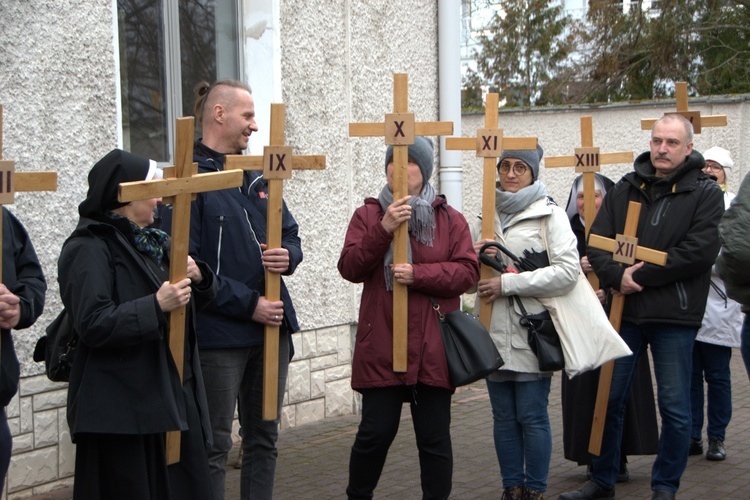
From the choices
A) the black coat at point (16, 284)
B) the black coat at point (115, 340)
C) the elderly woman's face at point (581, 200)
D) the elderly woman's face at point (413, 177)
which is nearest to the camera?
the black coat at point (115, 340)

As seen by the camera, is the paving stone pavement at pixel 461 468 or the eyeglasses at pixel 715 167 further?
the eyeglasses at pixel 715 167

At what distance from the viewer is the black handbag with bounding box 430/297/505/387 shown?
4.67 meters

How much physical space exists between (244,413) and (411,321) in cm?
86

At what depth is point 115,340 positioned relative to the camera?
3592 millimetres

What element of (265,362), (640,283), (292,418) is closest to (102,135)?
(265,362)

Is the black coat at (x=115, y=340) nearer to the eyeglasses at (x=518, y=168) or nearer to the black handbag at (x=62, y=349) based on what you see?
the black handbag at (x=62, y=349)

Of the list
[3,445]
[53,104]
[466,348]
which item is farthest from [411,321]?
[53,104]

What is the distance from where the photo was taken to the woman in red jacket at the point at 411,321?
4664 mm

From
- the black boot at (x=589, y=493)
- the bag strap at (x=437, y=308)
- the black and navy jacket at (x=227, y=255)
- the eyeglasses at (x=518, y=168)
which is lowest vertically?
the black boot at (x=589, y=493)

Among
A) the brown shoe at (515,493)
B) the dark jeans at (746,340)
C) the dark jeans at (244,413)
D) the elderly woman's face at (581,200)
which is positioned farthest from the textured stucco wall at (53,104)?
the dark jeans at (746,340)

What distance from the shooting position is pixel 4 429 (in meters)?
3.88

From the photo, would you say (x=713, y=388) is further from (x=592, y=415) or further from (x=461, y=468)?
(x=461, y=468)

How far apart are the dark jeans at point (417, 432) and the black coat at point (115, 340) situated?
44.5 inches

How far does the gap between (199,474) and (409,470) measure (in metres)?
2.49
